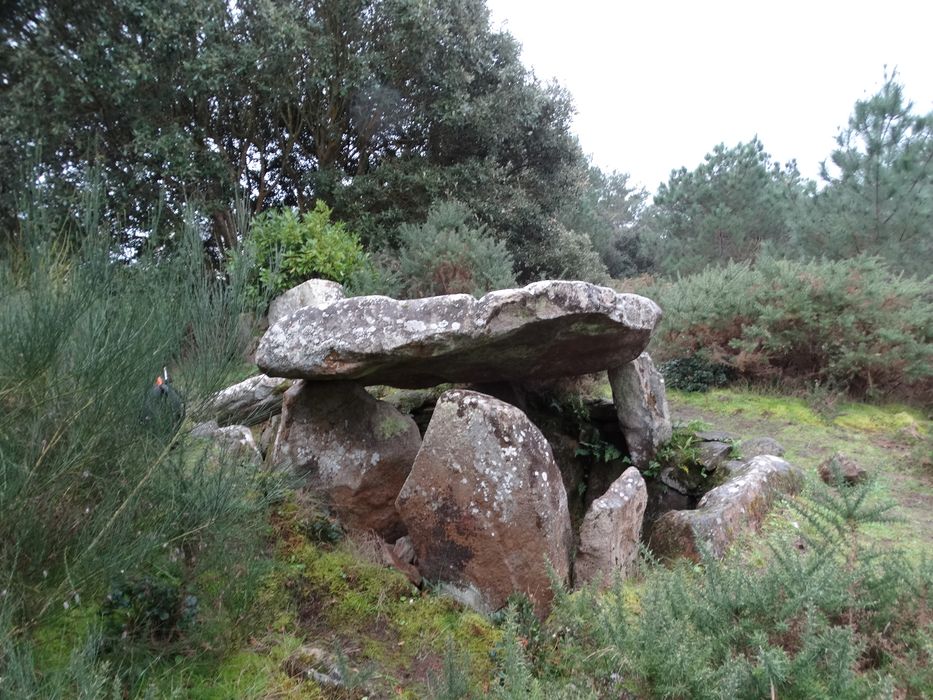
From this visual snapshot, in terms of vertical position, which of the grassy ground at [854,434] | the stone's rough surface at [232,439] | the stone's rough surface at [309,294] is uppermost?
the stone's rough surface at [309,294]

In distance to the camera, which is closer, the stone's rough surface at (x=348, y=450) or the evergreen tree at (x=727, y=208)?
the stone's rough surface at (x=348, y=450)

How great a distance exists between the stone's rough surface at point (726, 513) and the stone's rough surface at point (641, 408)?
2.40 feet

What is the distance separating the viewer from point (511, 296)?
441cm

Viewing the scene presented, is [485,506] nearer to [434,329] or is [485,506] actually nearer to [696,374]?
[434,329]

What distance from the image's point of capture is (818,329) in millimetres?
8500

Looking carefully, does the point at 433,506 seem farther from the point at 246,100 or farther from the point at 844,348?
the point at 246,100

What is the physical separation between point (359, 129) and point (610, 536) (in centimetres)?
912

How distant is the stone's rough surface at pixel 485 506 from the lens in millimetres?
4094

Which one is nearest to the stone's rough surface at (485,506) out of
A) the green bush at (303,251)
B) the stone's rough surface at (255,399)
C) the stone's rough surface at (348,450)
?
the stone's rough surface at (348,450)

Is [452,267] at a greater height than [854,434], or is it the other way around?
[452,267]

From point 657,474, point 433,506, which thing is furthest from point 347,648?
point 657,474

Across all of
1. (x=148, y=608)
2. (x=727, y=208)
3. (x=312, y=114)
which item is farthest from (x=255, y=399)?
(x=727, y=208)

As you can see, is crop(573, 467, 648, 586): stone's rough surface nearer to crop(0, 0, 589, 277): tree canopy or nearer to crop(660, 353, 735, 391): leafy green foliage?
crop(660, 353, 735, 391): leafy green foliage

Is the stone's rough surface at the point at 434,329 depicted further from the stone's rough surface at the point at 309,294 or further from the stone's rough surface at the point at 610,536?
the stone's rough surface at the point at 309,294
